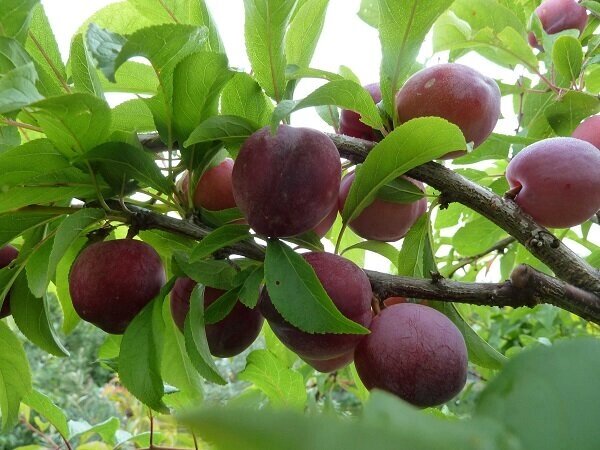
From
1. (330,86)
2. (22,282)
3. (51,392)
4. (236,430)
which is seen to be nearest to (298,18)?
(330,86)

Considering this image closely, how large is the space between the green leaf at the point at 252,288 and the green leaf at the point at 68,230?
219 millimetres

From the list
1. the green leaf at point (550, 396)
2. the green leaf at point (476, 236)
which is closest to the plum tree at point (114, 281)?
the green leaf at point (550, 396)

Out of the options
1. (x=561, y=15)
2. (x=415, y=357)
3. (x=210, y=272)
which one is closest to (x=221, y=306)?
(x=210, y=272)

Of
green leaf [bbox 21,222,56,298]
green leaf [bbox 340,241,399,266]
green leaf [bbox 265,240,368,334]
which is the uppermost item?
green leaf [bbox 265,240,368,334]

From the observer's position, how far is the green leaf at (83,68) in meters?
0.73

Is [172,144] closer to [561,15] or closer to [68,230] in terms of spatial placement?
[68,230]

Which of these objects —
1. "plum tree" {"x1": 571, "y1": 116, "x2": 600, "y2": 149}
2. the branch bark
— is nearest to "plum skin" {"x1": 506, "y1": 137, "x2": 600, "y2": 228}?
the branch bark

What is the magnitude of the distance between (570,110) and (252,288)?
29.5 inches

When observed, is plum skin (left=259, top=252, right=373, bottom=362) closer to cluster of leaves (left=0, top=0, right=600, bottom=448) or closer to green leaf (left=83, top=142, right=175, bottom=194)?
cluster of leaves (left=0, top=0, right=600, bottom=448)

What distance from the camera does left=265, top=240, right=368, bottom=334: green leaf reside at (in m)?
0.66

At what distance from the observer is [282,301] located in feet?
2.21

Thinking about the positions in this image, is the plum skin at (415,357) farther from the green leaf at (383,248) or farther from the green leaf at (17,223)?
the green leaf at (17,223)

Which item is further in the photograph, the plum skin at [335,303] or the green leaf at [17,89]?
the plum skin at [335,303]

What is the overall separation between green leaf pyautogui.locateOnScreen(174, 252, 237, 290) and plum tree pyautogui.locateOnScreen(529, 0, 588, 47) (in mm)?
1058
